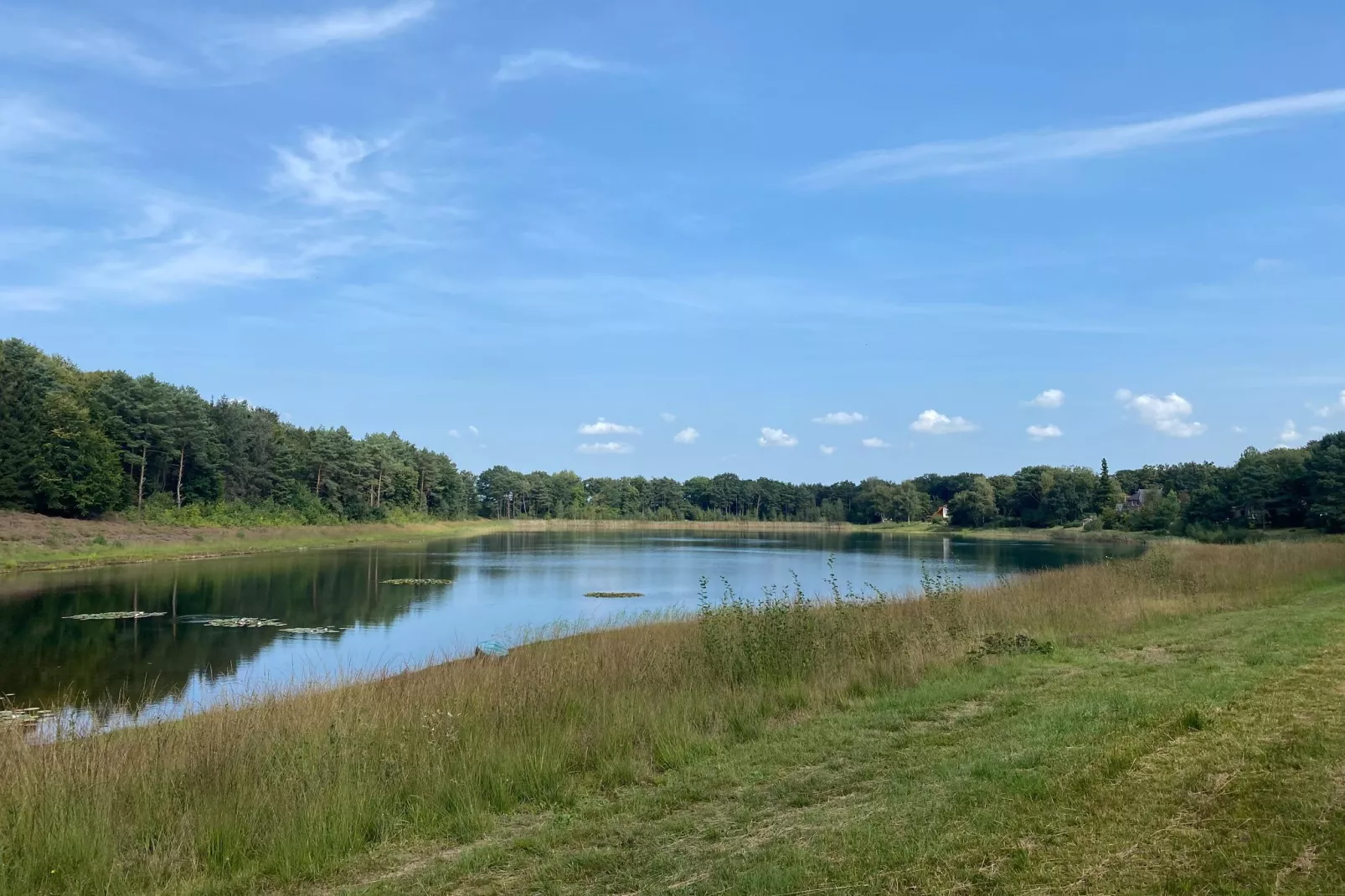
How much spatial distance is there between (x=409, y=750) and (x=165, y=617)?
21644 mm

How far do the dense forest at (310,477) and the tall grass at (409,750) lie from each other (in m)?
51.0

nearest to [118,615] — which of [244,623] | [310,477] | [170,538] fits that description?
[244,623]

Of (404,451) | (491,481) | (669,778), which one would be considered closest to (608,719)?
(669,778)

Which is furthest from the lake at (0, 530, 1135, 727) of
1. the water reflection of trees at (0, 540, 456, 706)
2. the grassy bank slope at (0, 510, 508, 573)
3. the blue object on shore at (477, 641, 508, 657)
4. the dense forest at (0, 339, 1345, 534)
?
the dense forest at (0, 339, 1345, 534)

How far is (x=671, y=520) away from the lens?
137125 millimetres

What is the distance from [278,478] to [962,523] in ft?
314

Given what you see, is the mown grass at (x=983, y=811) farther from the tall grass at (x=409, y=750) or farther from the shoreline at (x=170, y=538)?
the shoreline at (x=170, y=538)

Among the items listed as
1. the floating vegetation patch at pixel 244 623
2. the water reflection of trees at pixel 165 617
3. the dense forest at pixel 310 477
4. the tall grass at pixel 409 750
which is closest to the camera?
the tall grass at pixel 409 750

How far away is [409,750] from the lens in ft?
23.0

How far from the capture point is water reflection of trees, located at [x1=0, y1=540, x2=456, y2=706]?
16.2 metres

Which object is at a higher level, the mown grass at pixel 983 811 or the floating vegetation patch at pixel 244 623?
the mown grass at pixel 983 811

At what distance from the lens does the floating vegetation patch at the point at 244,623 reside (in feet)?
75.4

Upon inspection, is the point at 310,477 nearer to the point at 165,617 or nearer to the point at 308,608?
the point at 308,608

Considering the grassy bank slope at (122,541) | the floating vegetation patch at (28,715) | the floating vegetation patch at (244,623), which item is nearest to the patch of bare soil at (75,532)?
the grassy bank slope at (122,541)
